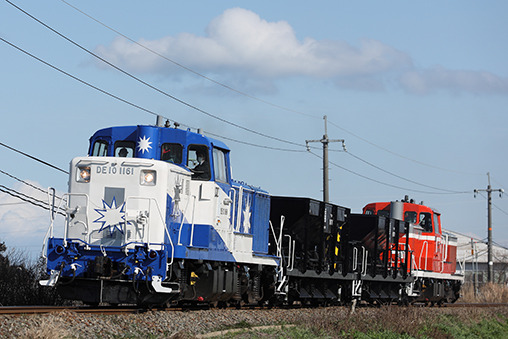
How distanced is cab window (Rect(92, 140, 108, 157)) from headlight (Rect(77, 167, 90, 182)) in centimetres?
81

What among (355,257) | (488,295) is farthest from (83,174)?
(488,295)

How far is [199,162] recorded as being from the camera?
16406 millimetres

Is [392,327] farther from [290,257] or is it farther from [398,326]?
[290,257]

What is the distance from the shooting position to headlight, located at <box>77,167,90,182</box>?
15.4 m

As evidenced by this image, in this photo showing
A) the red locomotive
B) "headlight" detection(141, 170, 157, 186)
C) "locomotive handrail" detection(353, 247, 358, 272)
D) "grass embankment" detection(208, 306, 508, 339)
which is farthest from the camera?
→ the red locomotive

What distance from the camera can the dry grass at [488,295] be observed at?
42.1 m

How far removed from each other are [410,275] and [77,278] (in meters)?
16.1

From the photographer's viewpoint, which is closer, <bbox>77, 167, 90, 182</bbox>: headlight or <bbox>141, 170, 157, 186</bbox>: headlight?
<bbox>141, 170, 157, 186</bbox>: headlight

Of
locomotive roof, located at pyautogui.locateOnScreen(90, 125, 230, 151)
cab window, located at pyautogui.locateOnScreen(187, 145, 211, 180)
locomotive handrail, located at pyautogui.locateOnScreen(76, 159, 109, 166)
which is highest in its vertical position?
locomotive roof, located at pyautogui.locateOnScreen(90, 125, 230, 151)

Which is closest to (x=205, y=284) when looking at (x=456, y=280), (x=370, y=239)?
(x=370, y=239)

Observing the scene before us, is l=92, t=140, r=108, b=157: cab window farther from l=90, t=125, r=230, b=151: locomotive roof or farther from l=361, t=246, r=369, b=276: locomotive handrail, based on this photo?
l=361, t=246, r=369, b=276: locomotive handrail

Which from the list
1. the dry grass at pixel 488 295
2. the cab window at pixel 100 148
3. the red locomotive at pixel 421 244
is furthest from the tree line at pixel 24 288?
the dry grass at pixel 488 295

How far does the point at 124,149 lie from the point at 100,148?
598 mm

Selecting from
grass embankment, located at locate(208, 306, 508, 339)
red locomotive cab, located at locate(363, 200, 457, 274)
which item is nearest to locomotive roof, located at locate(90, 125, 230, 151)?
grass embankment, located at locate(208, 306, 508, 339)
